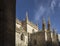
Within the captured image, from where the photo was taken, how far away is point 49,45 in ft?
147

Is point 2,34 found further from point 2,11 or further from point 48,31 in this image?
point 48,31

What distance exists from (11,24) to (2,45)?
0.59 metres

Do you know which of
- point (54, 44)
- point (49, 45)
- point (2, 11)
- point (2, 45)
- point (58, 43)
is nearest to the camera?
point (2, 45)

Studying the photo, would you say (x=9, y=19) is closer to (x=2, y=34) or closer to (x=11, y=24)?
(x=11, y=24)

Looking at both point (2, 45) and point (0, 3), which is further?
point (0, 3)

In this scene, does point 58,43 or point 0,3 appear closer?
point 0,3

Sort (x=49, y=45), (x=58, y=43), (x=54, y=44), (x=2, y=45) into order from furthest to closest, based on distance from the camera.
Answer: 1. (x=58, y=43)
2. (x=54, y=44)
3. (x=49, y=45)
4. (x=2, y=45)

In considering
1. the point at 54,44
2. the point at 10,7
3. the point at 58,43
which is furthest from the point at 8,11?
the point at 58,43

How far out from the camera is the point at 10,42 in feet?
12.3

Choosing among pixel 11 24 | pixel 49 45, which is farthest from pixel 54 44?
pixel 11 24

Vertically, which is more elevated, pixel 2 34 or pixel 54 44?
pixel 2 34

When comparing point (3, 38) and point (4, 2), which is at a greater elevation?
point (4, 2)

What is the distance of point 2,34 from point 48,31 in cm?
4412

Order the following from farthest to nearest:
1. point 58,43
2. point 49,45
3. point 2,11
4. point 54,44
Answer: point 58,43
point 54,44
point 49,45
point 2,11
